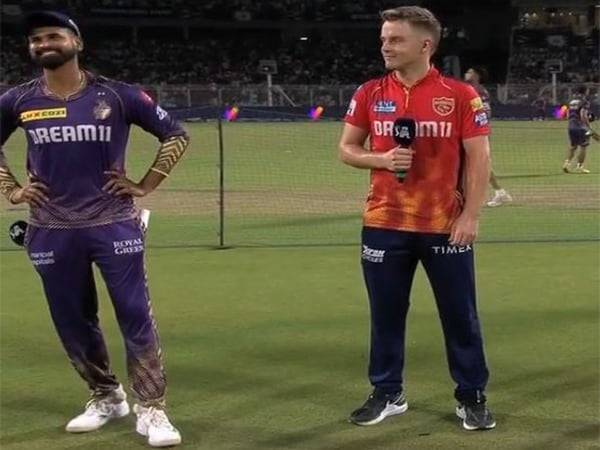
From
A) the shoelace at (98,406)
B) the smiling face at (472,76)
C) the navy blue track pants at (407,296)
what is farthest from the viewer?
the smiling face at (472,76)

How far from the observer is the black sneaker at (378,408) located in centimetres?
480

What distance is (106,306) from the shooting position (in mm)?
7543

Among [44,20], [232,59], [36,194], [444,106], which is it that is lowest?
[232,59]

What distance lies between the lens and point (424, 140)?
175 inches

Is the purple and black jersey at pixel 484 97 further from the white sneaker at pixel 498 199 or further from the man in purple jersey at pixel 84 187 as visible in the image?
the man in purple jersey at pixel 84 187

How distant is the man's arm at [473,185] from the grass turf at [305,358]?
38.5 inches

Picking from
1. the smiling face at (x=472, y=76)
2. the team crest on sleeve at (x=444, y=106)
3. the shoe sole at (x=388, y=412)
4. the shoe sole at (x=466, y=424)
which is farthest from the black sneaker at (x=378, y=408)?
the smiling face at (x=472, y=76)

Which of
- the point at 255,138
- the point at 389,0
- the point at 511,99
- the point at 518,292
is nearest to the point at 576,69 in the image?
the point at 389,0

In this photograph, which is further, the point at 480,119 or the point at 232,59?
the point at 232,59

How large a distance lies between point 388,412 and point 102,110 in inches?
80.5

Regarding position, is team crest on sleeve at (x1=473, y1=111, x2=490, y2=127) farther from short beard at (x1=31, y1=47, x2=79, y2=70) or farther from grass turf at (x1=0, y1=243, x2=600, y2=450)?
short beard at (x1=31, y1=47, x2=79, y2=70)

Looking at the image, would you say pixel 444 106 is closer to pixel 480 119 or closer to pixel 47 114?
pixel 480 119

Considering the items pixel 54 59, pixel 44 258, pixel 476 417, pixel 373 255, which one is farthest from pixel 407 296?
pixel 54 59

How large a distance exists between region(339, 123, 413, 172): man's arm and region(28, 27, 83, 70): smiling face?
1.34 metres
